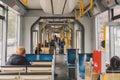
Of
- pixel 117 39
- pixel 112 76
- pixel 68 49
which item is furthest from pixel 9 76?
pixel 68 49

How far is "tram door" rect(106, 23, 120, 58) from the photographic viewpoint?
7385mm

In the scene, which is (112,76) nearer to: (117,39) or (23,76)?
(23,76)

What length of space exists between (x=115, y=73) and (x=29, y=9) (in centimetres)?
868

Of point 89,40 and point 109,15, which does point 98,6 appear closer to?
point 109,15

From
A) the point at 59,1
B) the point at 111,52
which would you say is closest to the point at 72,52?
the point at 111,52

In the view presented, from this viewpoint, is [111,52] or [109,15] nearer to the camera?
[111,52]

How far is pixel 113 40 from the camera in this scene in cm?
777

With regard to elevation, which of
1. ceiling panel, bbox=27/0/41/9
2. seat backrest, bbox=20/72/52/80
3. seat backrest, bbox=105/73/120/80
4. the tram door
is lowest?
seat backrest, bbox=20/72/52/80

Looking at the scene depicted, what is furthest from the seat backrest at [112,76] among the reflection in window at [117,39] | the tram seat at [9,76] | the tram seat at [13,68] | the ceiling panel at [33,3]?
the ceiling panel at [33,3]

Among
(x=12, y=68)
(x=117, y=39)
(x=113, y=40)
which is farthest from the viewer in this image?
(x=113, y=40)

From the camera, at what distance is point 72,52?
28.5 feet

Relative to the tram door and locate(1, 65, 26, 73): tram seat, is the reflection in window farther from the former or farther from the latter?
locate(1, 65, 26, 73): tram seat

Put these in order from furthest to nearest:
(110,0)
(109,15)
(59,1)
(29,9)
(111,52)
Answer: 1. (29,9)
2. (109,15)
3. (111,52)
4. (110,0)
5. (59,1)

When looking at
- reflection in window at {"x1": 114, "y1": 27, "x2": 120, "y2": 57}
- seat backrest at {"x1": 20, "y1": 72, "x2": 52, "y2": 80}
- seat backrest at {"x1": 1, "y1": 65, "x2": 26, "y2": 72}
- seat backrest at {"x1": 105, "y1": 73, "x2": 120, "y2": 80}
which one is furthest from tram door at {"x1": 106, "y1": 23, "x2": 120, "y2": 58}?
seat backrest at {"x1": 105, "y1": 73, "x2": 120, "y2": 80}
